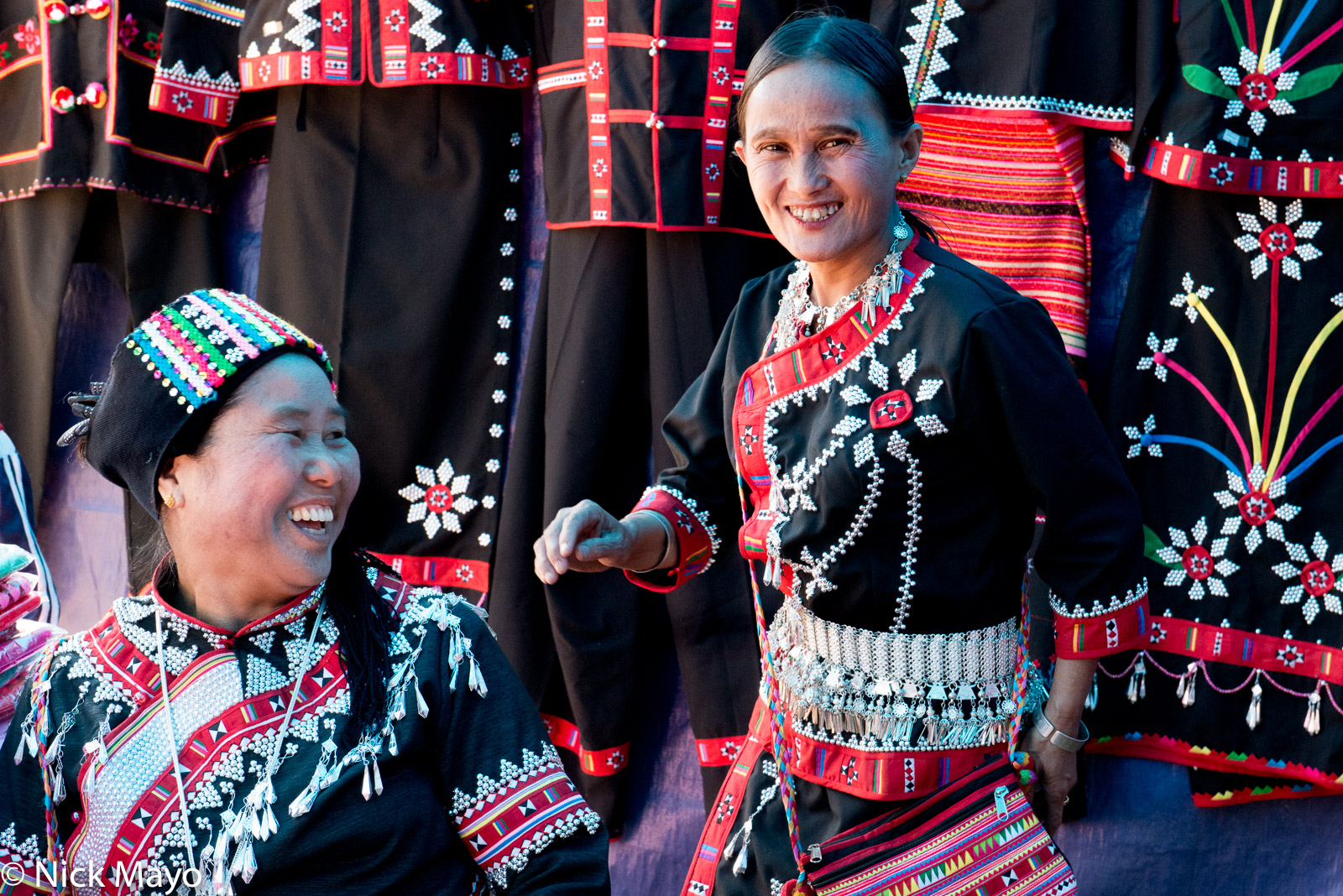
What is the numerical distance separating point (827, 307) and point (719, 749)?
4.24ft

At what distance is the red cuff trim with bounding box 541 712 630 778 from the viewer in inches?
115

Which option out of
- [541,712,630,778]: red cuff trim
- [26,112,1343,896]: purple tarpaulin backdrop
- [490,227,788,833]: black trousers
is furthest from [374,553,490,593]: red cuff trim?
[26,112,1343,896]: purple tarpaulin backdrop

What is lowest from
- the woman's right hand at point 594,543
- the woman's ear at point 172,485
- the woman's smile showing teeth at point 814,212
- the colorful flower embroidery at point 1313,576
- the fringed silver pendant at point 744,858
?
the fringed silver pendant at point 744,858

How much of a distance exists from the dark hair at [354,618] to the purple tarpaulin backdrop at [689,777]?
1.31 m

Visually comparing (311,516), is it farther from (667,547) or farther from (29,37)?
(29,37)

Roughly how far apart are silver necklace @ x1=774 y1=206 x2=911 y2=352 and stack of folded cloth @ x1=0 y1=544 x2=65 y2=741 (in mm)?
1341

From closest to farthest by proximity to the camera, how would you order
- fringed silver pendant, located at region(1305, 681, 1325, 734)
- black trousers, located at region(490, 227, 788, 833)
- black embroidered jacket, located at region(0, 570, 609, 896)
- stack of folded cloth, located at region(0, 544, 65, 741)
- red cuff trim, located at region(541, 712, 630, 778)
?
black embroidered jacket, located at region(0, 570, 609, 896), stack of folded cloth, located at region(0, 544, 65, 741), fringed silver pendant, located at region(1305, 681, 1325, 734), black trousers, located at region(490, 227, 788, 833), red cuff trim, located at region(541, 712, 630, 778)

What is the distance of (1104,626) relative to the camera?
5.70ft

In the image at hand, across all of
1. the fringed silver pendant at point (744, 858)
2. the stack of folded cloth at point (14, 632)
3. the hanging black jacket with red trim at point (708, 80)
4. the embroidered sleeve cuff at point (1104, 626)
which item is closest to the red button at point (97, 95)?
the hanging black jacket with red trim at point (708, 80)

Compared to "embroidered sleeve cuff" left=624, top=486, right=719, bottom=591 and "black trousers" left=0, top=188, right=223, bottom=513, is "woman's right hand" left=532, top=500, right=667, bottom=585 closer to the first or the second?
"embroidered sleeve cuff" left=624, top=486, right=719, bottom=591

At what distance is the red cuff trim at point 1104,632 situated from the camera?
5.69 ft

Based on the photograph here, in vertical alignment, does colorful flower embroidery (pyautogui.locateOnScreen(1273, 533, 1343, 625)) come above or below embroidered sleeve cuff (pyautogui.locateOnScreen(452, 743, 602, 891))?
above

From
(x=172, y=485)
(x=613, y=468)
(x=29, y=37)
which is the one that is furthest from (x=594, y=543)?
(x=29, y=37)

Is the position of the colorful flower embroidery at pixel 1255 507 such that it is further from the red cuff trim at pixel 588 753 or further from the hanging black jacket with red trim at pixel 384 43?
the hanging black jacket with red trim at pixel 384 43
